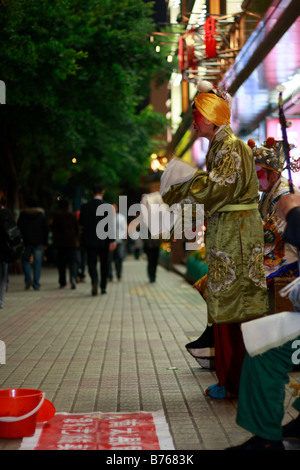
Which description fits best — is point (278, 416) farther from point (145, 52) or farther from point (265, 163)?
point (145, 52)

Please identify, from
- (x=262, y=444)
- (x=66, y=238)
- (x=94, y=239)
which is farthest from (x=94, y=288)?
(x=262, y=444)

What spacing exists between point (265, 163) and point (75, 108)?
49.8 feet

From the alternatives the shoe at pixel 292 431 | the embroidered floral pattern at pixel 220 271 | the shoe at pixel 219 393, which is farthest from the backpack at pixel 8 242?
the shoe at pixel 292 431

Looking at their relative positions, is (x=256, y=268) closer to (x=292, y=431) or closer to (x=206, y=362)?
(x=292, y=431)

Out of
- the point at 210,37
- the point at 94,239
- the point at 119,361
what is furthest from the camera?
the point at 210,37

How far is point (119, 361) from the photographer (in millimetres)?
7375

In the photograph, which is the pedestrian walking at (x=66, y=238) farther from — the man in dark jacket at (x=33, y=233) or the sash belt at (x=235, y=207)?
the sash belt at (x=235, y=207)

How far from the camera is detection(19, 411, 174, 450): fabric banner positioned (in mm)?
4312

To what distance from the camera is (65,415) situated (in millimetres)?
5086

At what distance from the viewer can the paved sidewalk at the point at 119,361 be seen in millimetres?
5109

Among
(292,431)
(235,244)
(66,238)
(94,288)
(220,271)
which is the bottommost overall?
(94,288)

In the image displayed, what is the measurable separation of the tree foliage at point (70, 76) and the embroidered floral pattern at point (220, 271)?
324 inches

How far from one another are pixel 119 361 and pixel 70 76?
39.2 feet

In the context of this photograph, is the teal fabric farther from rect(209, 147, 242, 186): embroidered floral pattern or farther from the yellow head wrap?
the yellow head wrap
